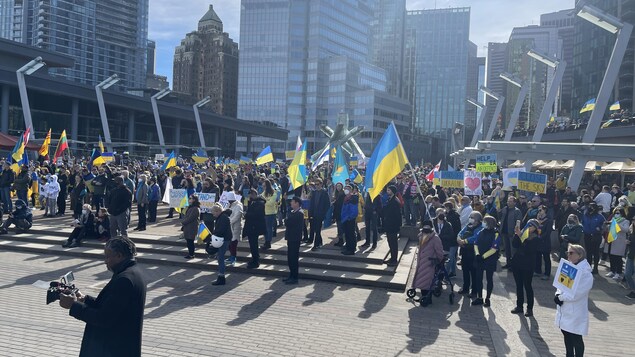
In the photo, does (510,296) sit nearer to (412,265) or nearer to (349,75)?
(412,265)

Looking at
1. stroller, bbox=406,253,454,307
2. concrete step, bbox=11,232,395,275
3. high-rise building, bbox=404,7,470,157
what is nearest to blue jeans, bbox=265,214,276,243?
concrete step, bbox=11,232,395,275

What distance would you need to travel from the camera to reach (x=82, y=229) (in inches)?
593

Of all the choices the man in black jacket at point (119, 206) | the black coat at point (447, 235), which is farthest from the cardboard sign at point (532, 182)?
the man in black jacket at point (119, 206)

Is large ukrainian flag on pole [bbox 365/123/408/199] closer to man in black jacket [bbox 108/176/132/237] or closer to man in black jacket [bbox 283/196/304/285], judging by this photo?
man in black jacket [bbox 283/196/304/285]

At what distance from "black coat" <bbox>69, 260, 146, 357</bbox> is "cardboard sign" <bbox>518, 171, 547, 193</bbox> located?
44.8 ft

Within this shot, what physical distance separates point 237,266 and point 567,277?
8.15 m

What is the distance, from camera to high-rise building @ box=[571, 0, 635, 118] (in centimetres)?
8569

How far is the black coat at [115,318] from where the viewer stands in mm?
4312

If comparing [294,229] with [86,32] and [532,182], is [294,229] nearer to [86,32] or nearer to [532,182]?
[532,182]

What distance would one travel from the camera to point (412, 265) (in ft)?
46.2

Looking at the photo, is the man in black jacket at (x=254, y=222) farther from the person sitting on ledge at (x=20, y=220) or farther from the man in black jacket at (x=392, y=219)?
the person sitting on ledge at (x=20, y=220)

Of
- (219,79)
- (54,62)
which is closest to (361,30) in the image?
(219,79)

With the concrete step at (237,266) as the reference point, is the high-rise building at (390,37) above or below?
above

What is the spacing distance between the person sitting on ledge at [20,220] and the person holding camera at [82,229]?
2.24 metres
